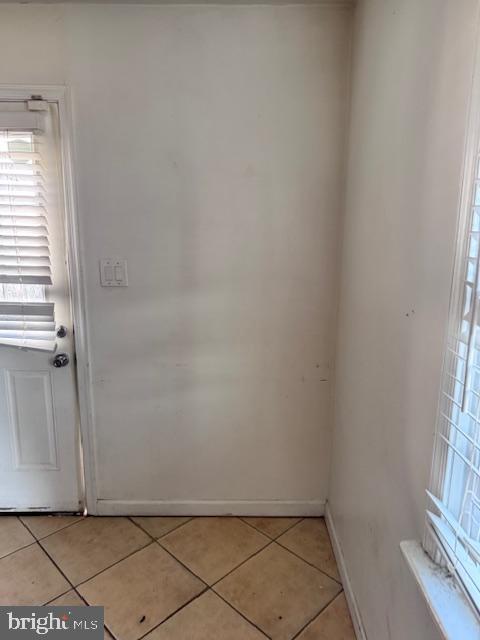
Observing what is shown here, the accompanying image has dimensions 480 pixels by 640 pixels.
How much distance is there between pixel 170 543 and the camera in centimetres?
192

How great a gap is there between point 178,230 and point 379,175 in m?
0.88

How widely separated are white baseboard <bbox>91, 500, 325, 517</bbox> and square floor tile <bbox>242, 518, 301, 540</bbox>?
3 cm

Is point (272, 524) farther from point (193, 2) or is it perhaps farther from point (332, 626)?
point (193, 2)

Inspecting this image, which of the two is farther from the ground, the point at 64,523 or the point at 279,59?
the point at 279,59

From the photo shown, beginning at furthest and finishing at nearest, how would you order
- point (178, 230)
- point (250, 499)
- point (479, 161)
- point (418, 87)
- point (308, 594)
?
point (250, 499) → point (178, 230) → point (308, 594) → point (418, 87) → point (479, 161)

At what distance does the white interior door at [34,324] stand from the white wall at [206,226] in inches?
5.0

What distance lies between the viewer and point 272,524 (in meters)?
2.05

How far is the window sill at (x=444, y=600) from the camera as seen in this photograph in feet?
2.55

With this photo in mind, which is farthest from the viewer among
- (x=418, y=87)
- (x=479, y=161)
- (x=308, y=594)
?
(x=308, y=594)

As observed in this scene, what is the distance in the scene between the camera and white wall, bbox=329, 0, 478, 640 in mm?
925

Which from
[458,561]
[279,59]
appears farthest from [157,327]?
[458,561]

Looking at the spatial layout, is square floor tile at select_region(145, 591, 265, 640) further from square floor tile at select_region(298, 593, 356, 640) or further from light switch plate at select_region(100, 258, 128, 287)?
light switch plate at select_region(100, 258, 128, 287)

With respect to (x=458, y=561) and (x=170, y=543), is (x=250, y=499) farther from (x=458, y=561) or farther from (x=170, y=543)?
(x=458, y=561)

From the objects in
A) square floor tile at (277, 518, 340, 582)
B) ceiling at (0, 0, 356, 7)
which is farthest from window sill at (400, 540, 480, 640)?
ceiling at (0, 0, 356, 7)
